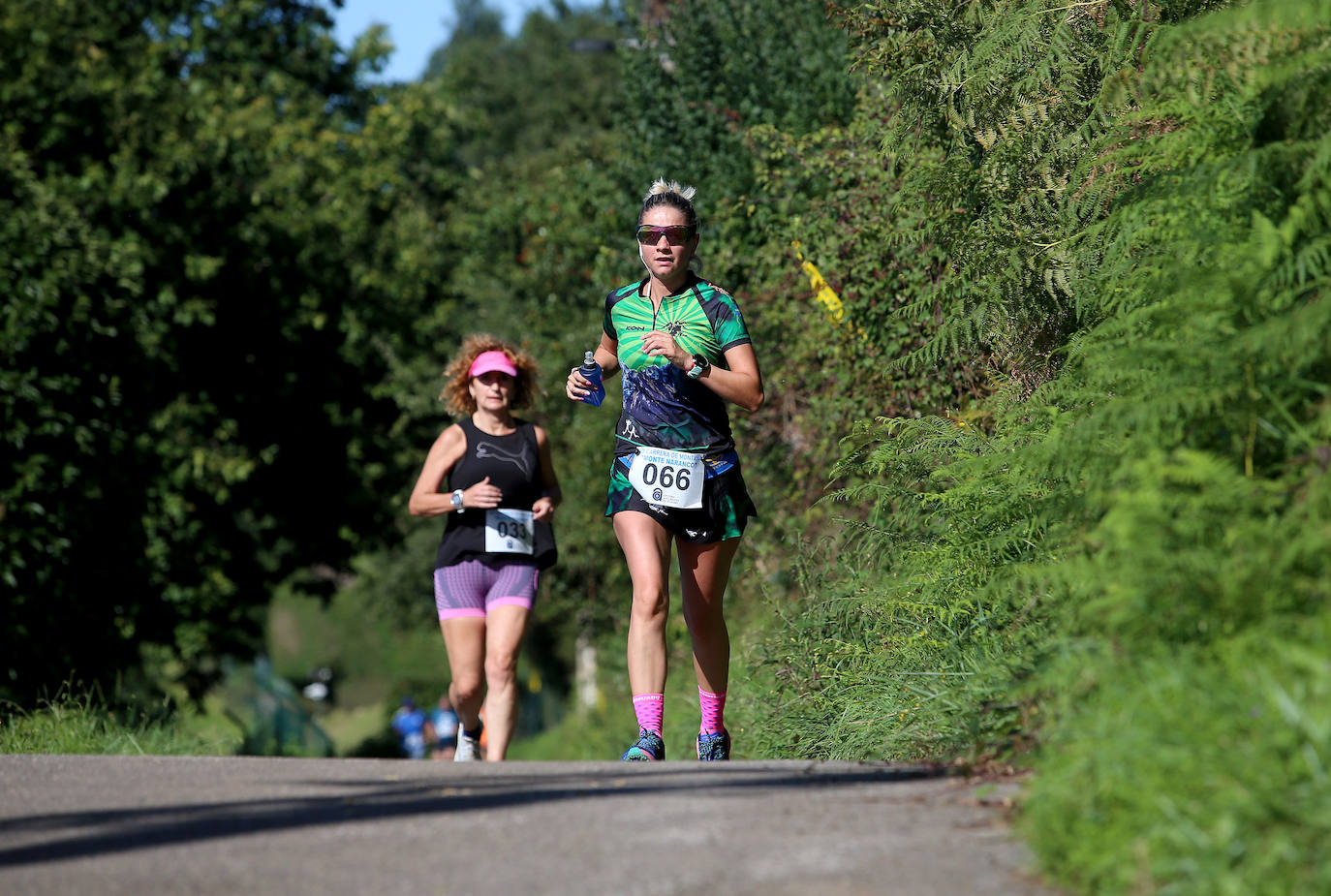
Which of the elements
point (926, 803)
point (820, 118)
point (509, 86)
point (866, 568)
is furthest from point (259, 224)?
point (509, 86)

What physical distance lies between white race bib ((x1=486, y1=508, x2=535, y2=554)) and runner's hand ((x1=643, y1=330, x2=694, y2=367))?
184 centimetres

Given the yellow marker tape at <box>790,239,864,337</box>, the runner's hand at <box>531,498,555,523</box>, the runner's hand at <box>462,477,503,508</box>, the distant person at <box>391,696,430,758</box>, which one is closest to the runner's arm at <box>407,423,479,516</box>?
the runner's hand at <box>462,477,503,508</box>

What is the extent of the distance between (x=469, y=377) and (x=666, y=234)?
6.52 ft

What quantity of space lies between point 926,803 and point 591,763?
1.43 metres

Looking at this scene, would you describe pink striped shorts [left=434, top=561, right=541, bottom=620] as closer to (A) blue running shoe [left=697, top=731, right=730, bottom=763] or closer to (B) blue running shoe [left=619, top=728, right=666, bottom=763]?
(A) blue running shoe [left=697, top=731, right=730, bottom=763]

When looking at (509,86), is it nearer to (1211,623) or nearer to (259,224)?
(259,224)

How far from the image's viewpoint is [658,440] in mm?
6055

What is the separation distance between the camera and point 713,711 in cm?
627

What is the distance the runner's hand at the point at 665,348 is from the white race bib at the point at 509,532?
1.84 metres

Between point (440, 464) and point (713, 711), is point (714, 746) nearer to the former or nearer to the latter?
point (713, 711)

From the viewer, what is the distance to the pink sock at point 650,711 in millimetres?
5863

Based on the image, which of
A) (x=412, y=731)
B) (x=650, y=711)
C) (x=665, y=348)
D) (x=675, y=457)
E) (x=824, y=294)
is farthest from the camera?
(x=412, y=731)

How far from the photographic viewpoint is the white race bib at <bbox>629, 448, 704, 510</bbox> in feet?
19.6

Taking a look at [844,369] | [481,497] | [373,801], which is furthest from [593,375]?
[844,369]
